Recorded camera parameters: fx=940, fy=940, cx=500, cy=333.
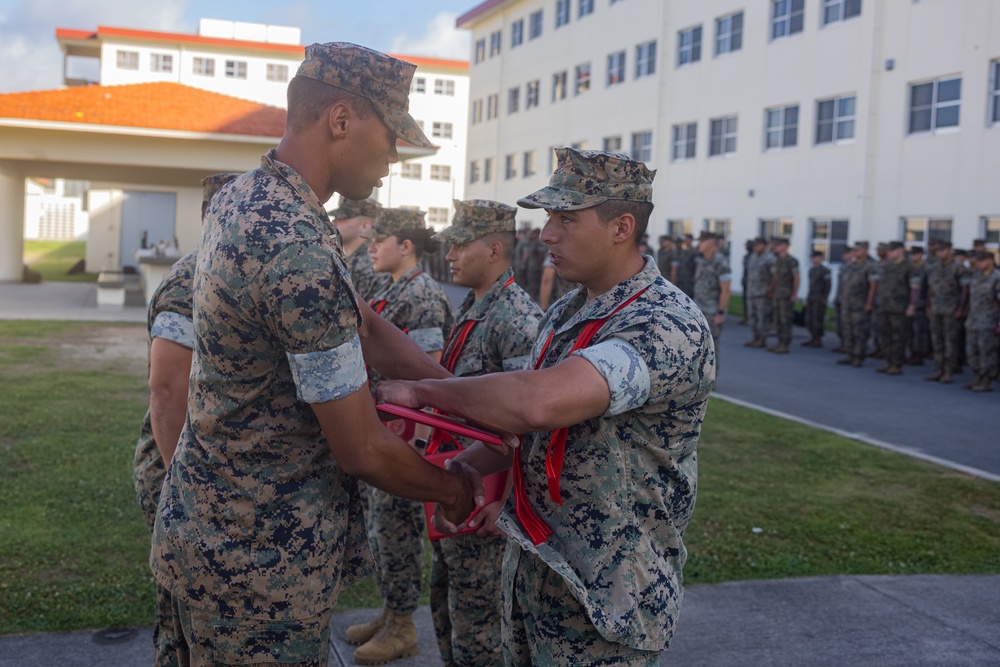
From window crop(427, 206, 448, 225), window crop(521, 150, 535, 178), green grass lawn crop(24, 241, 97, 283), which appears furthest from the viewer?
window crop(427, 206, 448, 225)

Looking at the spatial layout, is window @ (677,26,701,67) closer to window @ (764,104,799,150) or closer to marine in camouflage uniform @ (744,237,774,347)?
window @ (764,104,799,150)

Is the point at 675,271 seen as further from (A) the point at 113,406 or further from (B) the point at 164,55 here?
(B) the point at 164,55

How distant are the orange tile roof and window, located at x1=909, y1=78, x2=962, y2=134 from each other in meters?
15.9

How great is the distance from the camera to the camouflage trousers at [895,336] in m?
17.0


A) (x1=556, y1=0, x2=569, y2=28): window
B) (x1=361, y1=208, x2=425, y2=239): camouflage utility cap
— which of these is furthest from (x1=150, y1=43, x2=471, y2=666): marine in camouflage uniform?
(x1=556, y1=0, x2=569, y2=28): window

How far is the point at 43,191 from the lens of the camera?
2758 inches

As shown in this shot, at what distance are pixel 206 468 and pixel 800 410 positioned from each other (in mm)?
10959

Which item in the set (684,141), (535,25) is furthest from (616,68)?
(535,25)

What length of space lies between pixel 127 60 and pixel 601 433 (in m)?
60.0

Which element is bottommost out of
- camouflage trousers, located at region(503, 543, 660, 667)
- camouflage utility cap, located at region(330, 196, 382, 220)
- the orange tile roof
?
camouflage trousers, located at region(503, 543, 660, 667)

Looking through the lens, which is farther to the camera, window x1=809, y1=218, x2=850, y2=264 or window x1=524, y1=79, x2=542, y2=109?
window x1=524, y1=79, x2=542, y2=109

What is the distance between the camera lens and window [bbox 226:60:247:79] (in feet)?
190

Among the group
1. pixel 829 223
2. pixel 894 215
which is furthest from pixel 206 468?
pixel 829 223

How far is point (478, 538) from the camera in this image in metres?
4.10
